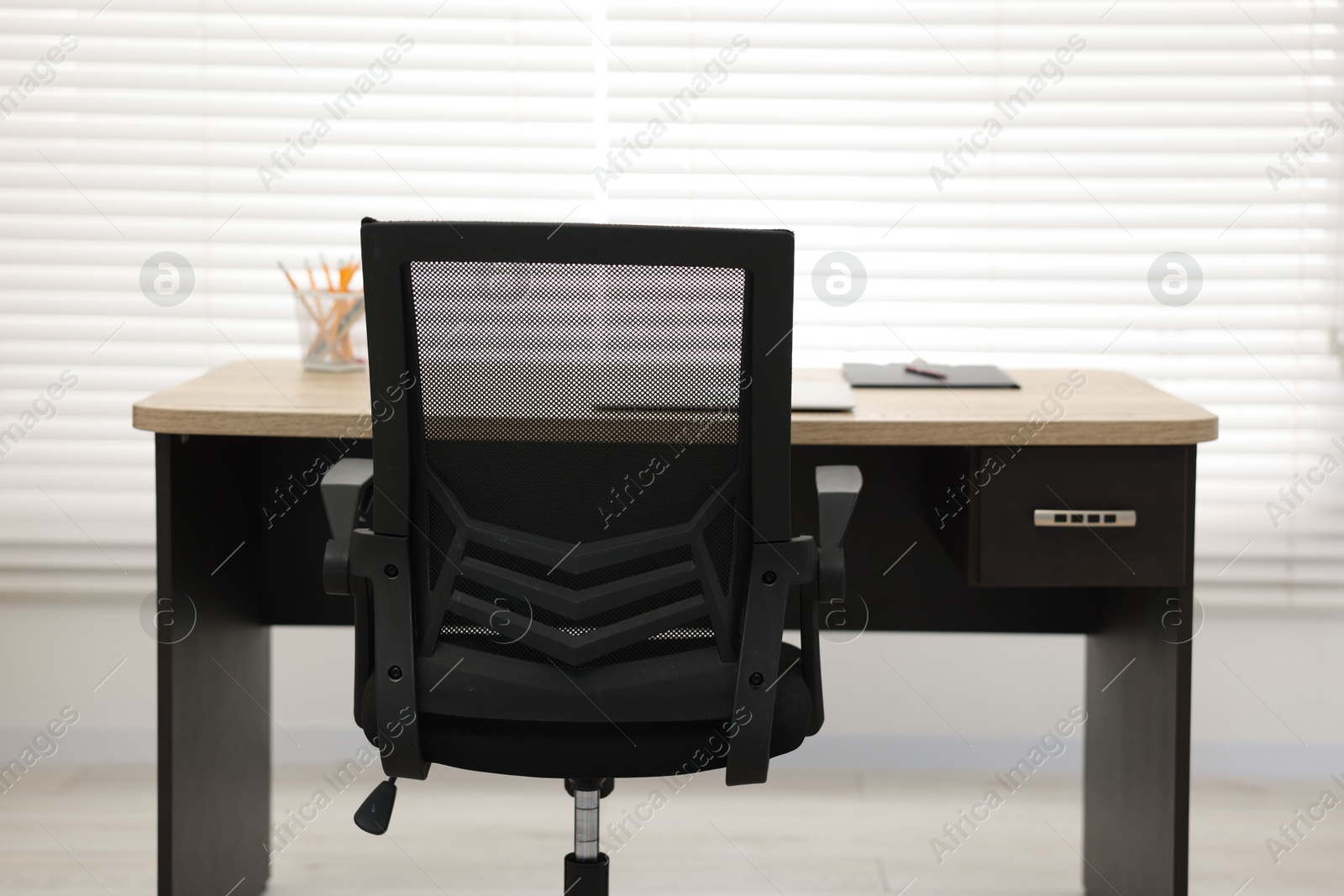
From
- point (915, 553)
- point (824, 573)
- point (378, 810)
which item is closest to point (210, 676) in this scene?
point (378, 810)

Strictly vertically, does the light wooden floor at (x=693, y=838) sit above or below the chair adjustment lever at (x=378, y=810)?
below

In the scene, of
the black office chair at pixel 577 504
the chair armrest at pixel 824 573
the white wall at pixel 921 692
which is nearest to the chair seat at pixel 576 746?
the black office chair at pixel 577 504

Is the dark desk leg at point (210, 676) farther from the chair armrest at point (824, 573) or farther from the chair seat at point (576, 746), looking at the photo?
the chair armrest at point (824, 573)

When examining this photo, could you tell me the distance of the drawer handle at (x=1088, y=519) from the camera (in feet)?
5.77

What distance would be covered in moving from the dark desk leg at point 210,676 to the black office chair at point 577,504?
514 mm

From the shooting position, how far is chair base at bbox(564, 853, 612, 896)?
5.24 feet

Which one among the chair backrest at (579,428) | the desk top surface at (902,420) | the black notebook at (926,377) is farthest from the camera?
the black notebook at (926,377)

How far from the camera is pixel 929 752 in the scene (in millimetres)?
2781

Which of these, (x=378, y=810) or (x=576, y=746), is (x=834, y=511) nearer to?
(x=576, y=746)

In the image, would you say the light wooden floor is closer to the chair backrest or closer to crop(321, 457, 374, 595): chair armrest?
crop(321, 457, 374, 595): chair armrest

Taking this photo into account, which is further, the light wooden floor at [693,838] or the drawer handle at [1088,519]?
the light wooden floor at [693,838]

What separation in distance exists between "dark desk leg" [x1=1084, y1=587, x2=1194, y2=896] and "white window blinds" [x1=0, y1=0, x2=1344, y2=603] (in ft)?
2.30

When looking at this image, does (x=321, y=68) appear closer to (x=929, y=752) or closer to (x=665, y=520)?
(x=665, y=520)

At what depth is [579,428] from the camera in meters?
1.36
